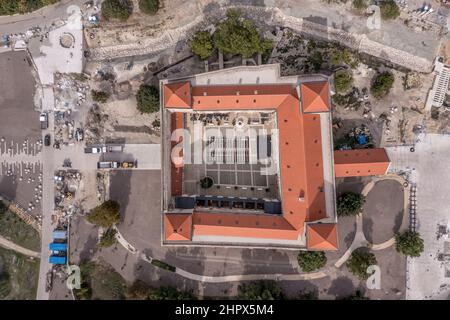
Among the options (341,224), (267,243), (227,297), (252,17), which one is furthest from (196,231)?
(252,17)

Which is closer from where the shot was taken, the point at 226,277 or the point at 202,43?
the point at 202,43

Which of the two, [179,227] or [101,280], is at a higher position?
[179,227]

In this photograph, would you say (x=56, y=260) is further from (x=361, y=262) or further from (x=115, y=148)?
(x=361, y=262)

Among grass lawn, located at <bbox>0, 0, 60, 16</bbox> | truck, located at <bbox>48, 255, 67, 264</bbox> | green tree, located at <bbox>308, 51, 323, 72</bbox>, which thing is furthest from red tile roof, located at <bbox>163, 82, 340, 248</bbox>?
grass lawn, located at <bbox>0, 0, 60, 16</bbox>

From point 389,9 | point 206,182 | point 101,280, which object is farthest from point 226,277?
point 389,9

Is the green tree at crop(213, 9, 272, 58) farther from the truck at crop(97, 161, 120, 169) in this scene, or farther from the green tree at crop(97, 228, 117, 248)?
the green tree at crop(97, 228, 117, 248)

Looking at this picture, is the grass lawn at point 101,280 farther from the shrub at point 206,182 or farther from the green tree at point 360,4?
the green tree at point 360,4
